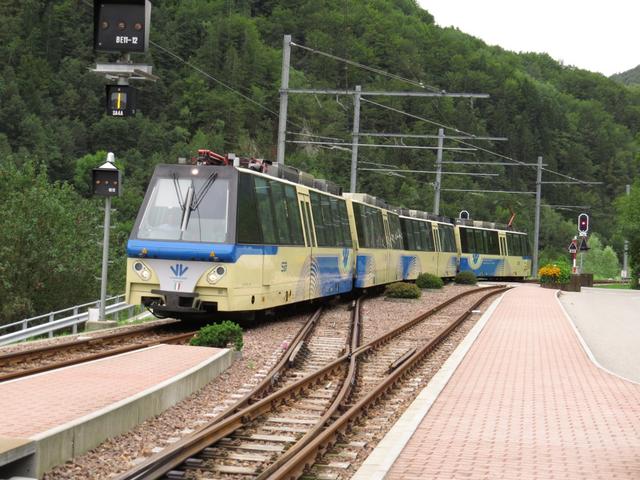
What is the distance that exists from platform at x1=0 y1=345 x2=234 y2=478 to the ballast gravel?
0.09 metres

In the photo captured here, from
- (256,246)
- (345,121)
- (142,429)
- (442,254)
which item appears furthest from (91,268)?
(345,121)

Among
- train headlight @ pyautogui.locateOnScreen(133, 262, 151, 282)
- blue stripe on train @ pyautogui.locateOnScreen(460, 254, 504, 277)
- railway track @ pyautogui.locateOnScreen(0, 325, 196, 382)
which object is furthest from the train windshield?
blue stripe on train @ pyautogui.locateOnScreen(460, 254, 504, 277)

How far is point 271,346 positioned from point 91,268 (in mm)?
43454

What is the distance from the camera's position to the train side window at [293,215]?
20.1m

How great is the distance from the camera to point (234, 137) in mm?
118188

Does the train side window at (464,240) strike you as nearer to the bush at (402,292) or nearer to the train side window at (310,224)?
the bush at (402,292)

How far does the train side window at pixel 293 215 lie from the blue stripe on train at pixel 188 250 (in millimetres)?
2876

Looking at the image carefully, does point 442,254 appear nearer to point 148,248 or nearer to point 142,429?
point 148,248

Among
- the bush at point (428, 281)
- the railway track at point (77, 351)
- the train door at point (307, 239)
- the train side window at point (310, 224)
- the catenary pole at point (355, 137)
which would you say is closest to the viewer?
the railway track at point (77, 351)

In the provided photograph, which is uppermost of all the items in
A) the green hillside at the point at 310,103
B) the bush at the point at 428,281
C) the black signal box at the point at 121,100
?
the green hillside at the point at 310,103

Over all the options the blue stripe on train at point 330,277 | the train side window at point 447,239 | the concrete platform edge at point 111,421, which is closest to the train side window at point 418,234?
the train side window at point 447,239

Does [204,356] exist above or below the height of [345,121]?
below

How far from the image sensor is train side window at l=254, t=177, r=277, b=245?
18.2m

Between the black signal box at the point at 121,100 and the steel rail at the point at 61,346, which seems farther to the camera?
the black signal box at the point at 121,100
